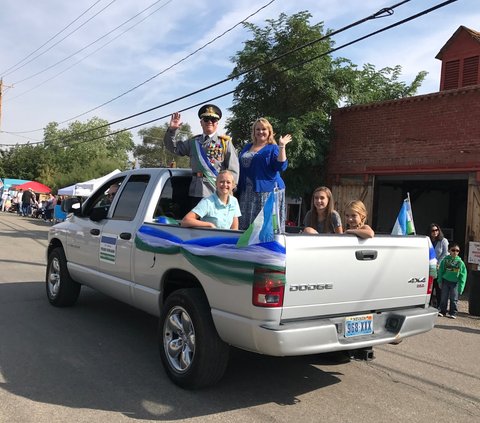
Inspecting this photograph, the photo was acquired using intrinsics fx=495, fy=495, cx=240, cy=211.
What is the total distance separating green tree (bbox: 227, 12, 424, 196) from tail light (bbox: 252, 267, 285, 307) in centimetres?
1125

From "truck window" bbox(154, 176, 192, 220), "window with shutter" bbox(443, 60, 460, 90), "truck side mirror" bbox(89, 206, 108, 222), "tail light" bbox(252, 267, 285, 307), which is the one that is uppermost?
"window with shutter" bbox(443, 60, 460, 90)

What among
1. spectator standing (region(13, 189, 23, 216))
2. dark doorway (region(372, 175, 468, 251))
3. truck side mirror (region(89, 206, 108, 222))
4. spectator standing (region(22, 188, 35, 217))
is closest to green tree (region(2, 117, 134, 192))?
spectator standing (region(13, 189, 23, 216))

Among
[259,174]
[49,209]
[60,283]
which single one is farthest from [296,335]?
[49,209]

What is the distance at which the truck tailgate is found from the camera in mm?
3482

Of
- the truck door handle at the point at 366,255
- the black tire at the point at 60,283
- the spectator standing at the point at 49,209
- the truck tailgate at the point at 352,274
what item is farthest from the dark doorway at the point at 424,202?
the spectator standing at the point at 49,209

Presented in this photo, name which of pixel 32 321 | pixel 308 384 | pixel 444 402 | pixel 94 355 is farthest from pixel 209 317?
pixel 32 321

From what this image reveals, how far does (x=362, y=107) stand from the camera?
14.5 m

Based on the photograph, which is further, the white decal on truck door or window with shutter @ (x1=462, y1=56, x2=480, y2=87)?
window with shutter @ (x1=462, y1=56, x2=480, y2=87)

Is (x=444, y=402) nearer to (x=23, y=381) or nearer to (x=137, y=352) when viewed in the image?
(x=137, y=352)

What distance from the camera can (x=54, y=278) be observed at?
670cm

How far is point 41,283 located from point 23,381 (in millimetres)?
4744

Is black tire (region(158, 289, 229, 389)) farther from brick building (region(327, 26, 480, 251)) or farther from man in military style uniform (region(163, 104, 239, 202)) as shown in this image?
brick building (region(327, 26, 480, 251))

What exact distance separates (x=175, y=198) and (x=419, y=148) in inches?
373

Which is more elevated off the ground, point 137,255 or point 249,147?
point 249,147
